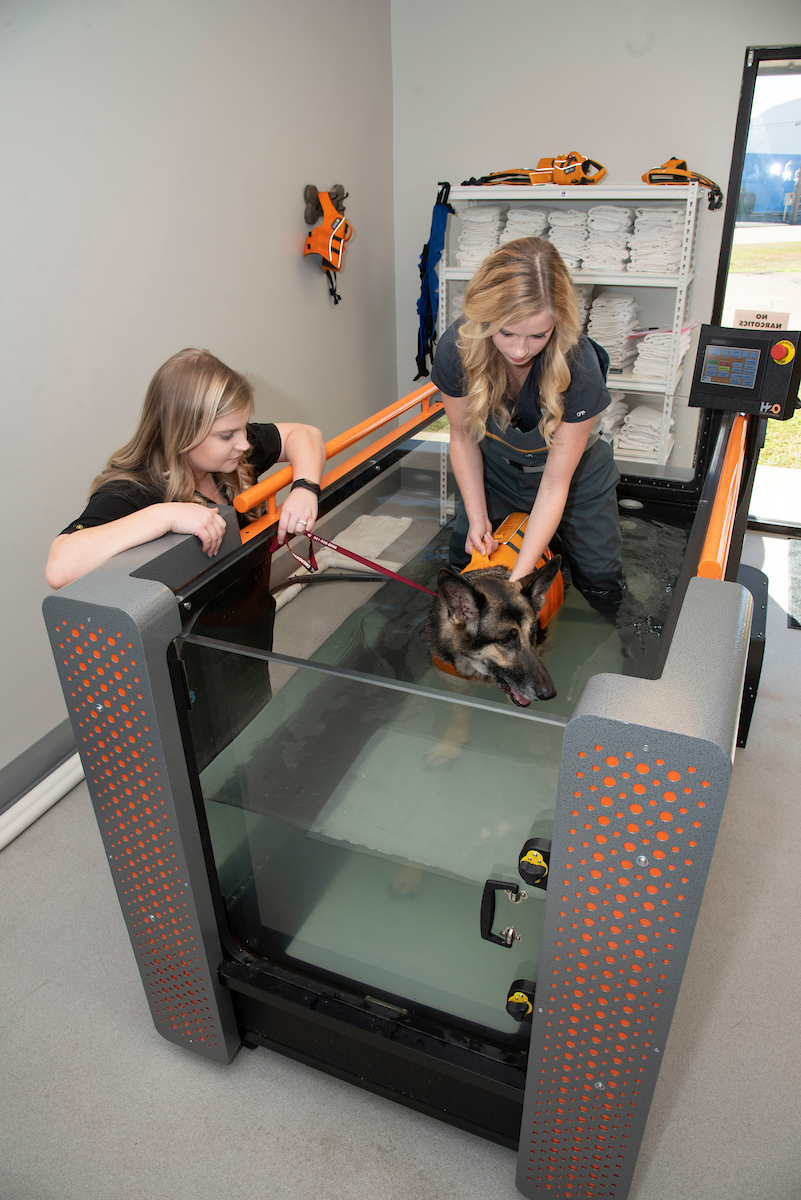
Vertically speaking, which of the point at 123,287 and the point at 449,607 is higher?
the point at 123,287

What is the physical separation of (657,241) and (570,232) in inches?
16.0

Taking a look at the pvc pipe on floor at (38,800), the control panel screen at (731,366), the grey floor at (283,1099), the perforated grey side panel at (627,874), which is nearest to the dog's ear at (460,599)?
the perforated grey side panel at (627,874)

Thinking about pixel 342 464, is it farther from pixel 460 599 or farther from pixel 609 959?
pixel 609 959

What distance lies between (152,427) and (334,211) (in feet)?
7.94

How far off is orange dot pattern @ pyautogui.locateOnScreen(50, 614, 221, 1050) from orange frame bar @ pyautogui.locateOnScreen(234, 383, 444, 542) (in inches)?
19.0

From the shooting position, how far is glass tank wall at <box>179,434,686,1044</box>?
1188 millimetres

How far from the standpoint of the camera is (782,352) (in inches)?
87.2

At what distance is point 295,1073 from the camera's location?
166 cm

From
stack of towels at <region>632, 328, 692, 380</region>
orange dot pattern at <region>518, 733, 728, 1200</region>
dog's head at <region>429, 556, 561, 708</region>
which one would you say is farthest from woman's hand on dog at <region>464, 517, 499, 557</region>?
stack of towels at <region>632, 328, 692, 380</region>

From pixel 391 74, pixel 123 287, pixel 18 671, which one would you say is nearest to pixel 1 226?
pixel 123 287

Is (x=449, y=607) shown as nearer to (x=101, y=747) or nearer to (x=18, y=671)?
(x=101, y=747)

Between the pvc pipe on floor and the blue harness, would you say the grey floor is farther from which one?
the blue harness

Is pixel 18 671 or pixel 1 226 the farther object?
pixel 18 671

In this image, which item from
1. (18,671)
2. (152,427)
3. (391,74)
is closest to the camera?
(152,427)
